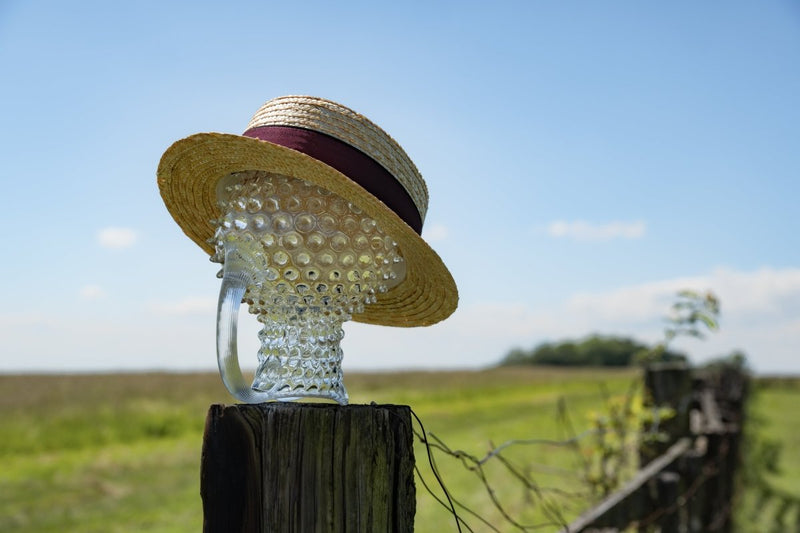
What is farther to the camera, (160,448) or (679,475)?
(160,448)

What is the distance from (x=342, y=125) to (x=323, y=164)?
0.63 ft

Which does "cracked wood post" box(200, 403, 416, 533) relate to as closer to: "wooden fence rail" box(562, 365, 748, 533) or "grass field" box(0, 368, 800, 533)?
"grass field" box(0, 368, 800, 533)

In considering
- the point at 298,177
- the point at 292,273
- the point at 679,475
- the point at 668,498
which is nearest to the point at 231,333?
the point at 292,273

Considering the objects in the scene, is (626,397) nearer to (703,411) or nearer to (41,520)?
(703,411)

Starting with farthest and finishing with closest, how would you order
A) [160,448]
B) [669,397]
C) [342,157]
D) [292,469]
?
[160,448], [669,397], [342,157], [292,469]

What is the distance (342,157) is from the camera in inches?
56.4

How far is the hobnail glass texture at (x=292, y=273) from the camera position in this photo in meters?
1.41

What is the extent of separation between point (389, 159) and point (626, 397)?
3390 mm

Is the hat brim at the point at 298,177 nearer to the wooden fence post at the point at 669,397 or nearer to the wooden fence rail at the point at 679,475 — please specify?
the wooden fence rail at the point at 679,475

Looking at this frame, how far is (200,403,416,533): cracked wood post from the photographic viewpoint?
1.14 meters

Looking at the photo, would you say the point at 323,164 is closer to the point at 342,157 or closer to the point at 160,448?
the point at 342,157

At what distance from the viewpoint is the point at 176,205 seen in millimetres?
1725

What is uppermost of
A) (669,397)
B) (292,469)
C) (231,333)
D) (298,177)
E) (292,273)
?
(298,177)

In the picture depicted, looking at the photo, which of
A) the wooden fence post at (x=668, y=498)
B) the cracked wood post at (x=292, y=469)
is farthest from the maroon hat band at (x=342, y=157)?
the wooden fence post at (x=668, y=498)
